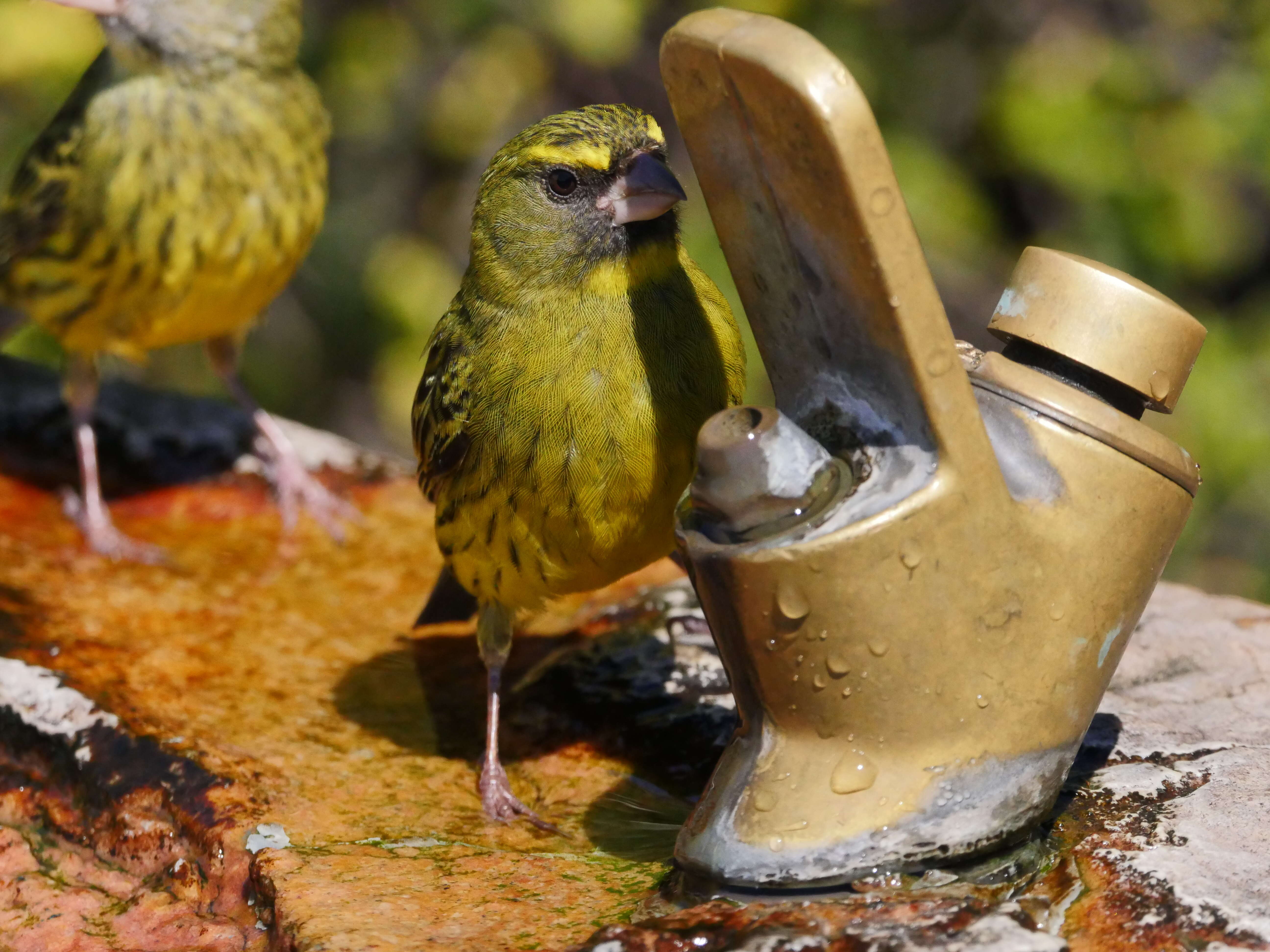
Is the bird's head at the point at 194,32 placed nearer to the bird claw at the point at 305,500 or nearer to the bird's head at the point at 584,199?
the bird claw at the point at 305,500

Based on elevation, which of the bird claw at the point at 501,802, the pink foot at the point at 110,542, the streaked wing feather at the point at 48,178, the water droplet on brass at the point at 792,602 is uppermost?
the water droplet on brass at the point at 792,602

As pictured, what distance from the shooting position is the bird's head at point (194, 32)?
479 centimetres

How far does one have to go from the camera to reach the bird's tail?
3402 millimetres

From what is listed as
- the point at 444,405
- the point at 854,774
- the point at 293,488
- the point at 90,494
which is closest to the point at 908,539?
the point at 854,774

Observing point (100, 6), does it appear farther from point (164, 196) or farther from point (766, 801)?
point (766, 801)

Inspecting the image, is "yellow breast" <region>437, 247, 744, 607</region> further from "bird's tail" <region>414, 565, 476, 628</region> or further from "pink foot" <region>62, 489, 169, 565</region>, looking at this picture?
"pink foot" <region>62, 489, 169, 565</region>

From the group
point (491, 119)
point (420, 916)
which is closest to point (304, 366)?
point (491, 119)

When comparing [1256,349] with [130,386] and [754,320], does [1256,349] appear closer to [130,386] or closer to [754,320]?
[130,386]

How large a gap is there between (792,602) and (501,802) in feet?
3.60

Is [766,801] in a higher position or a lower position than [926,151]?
lower

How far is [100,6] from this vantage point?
4.73 m

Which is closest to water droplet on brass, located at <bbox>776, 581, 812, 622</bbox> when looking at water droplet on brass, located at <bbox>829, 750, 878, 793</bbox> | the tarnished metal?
the tarnished metal

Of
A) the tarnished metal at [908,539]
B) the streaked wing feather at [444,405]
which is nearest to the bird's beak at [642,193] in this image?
the streaked wing feather at [444,405]

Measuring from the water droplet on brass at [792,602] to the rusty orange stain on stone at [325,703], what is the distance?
0.52 m
